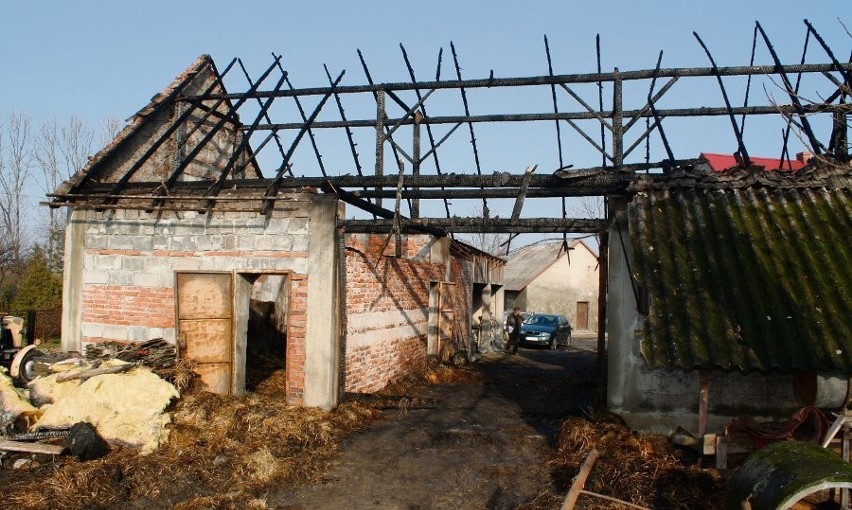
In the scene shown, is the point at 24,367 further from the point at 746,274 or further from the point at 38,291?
the point at 38,291

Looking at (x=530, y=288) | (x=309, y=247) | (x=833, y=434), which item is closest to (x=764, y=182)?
(x=833, y=434)

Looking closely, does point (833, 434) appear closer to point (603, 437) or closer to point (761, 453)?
point (761, 453)

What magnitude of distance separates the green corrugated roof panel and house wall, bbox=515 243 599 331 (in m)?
31.2

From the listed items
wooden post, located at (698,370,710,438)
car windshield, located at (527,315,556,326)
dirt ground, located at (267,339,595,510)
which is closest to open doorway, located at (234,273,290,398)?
dirt ground, located at (267,339,595,510)

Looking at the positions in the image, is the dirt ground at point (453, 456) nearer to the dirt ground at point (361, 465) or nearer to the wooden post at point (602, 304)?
the dirt ground at point (361, 465)

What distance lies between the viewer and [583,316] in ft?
132

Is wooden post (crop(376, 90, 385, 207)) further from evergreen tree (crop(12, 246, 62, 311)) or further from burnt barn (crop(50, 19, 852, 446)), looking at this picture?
evergreen tree (crop(12, 246, 62, 311))

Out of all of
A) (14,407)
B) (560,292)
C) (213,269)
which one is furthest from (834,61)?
(560,292)

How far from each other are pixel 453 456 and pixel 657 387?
9.55ft

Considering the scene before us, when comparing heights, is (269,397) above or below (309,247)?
below

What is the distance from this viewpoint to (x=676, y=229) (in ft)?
26.6

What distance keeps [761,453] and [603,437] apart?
2.63 meters

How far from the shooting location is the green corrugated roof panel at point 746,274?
6.79m

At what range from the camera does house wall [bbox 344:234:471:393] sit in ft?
37.0
